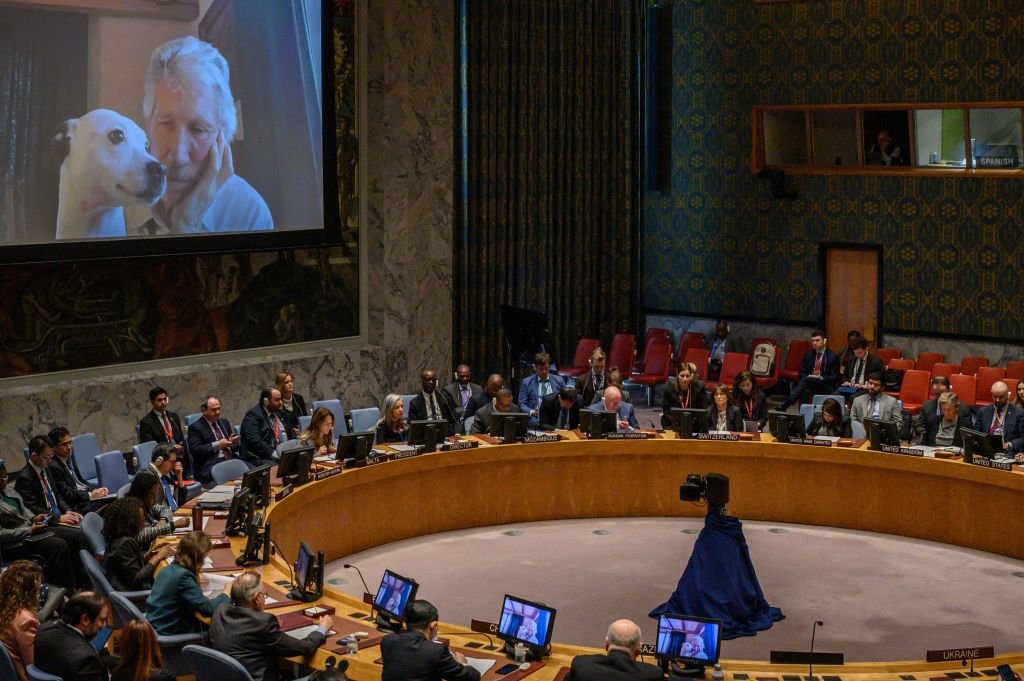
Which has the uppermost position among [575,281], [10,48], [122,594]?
[10,48]

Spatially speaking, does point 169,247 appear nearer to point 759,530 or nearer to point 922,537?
point 759,530

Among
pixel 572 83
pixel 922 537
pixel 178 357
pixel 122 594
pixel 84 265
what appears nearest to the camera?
pixel 122 594

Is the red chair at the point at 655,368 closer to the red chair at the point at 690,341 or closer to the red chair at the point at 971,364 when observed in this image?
the red chair at the point at 690,341

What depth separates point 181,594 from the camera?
23.6 feet

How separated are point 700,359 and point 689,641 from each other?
1029 cm

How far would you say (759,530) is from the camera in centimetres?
1162

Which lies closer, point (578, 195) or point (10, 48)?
point (10, 48)

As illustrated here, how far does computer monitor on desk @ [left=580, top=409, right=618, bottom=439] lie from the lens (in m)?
11.8

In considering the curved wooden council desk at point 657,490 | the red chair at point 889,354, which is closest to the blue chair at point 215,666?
the curved wooden council desk at point 657,490

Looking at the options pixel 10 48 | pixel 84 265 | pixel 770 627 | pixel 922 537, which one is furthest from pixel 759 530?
pixel 10 48

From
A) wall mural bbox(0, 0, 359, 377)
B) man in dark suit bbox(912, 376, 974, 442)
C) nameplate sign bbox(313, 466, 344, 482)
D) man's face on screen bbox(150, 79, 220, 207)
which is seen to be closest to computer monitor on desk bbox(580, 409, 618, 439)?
nameplate sign bbox(313, 466, 344, 482)

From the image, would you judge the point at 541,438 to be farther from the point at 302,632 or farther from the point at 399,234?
the point at 302,632

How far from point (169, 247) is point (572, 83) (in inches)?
249

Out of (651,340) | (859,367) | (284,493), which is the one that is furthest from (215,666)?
(651,340)
